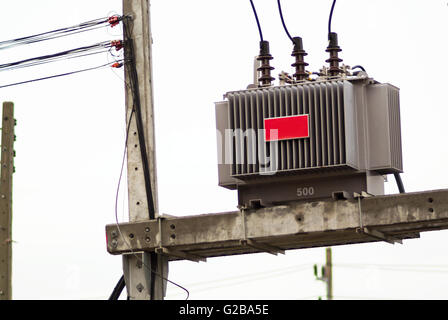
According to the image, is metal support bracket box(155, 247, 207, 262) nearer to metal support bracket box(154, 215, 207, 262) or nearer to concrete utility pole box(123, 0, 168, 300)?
metal support bracket box(154, 215, 207, 262)

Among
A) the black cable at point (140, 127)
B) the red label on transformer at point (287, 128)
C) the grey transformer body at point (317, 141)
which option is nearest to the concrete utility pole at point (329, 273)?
the black cable at point (140, 127)

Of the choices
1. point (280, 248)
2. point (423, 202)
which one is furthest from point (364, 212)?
point (280, 248)

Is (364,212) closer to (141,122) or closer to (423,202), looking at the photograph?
(423,202)

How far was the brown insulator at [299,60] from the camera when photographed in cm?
1352

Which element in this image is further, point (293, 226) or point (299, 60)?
point (299, 60)

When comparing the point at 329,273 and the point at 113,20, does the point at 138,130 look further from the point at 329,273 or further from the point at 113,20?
the point at 329,273

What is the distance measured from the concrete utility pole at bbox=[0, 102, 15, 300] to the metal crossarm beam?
11.2ft

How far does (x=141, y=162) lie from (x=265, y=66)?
70.4 inches

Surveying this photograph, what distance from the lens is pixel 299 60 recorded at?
13.6 m

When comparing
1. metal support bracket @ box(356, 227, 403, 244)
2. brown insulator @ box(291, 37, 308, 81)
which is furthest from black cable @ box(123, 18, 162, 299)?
metal support bracket @ box(356, 227, 403, 244)

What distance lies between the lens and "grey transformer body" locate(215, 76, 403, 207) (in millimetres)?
13039

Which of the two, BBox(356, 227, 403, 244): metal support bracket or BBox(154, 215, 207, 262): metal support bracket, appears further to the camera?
BBox(154, 215, 207, 262): metal support bracket

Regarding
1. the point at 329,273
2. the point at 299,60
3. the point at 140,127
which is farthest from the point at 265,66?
the point at 329,273

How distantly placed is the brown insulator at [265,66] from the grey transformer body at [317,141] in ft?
0.98
